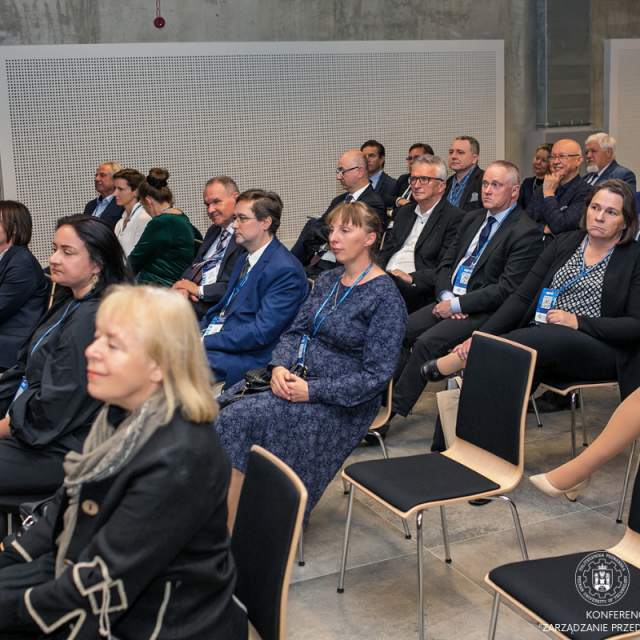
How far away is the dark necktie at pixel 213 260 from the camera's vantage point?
4727mm

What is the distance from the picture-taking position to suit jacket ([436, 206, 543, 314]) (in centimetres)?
399

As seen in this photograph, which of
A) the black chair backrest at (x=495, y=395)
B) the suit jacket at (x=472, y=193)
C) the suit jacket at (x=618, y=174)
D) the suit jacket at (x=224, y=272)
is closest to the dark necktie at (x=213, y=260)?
the suit jacket at (x=224, y=272)

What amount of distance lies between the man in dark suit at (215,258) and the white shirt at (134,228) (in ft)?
3.95

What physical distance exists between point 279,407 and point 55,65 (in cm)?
538

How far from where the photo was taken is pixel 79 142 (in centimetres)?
720

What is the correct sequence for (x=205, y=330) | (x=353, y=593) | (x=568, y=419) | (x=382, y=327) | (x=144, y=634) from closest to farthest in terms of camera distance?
(x=144, y=634)
(x=353, y=593)
(x=382, y=327)
(x=205, y=330)
(x=568, y=419)

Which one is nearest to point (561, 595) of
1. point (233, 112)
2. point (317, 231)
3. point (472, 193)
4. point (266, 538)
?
point (266, 538)

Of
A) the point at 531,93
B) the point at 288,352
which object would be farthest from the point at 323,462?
the point at 531,93

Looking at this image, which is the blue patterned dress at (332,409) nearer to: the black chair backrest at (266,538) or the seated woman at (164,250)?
the black chair backrest at (266,538)

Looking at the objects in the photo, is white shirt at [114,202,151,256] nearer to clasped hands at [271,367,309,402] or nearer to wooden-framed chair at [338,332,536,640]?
clasped hands at [271,367,309,402]

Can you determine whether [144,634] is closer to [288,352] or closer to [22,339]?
[288,352]

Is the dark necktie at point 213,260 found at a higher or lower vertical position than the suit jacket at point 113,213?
lower

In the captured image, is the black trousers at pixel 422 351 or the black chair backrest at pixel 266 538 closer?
the black chair backrest at pixel 266 538

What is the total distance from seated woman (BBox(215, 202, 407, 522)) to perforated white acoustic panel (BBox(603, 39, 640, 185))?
7.18 m
